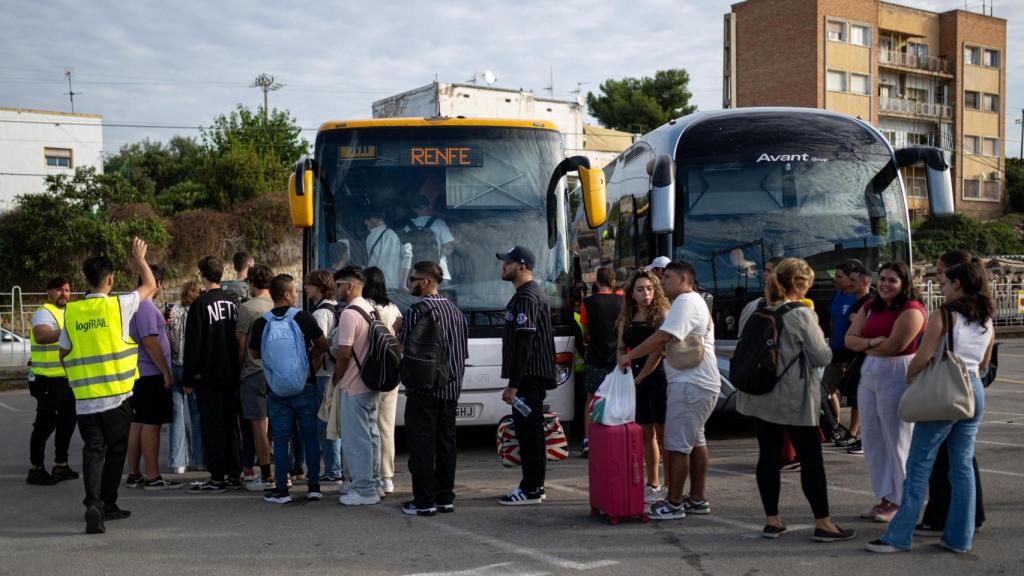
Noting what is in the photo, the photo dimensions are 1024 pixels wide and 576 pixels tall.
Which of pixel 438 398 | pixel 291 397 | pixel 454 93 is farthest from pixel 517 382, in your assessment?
pixel 454 93

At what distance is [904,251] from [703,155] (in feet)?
7.55

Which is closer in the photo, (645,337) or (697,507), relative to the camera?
(697,507)

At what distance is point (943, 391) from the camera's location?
5.66m

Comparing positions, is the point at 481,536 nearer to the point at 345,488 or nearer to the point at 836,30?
the point at 345,488

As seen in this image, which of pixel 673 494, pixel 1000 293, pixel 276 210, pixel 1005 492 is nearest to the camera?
pixel 673 494

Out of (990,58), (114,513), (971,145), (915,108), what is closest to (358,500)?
(114,513)

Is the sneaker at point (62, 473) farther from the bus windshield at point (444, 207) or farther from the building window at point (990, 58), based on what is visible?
the building window at point (990, 58)

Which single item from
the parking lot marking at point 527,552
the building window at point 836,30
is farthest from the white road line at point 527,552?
the building window at point 836,30

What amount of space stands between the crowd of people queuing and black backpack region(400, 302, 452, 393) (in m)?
0.01

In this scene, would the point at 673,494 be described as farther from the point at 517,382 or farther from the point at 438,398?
the point at 438,398

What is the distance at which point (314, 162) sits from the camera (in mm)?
9836

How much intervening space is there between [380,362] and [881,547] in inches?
148

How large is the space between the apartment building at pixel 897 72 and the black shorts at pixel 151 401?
151 ft

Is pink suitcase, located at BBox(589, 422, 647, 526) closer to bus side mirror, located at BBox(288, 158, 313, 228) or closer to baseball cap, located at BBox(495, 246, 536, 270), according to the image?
baseball cap, located at BBox(495, 246, 536, 270)
